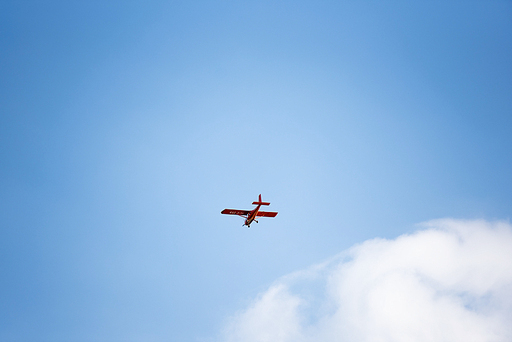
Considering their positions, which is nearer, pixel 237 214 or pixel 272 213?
pixel 237 214

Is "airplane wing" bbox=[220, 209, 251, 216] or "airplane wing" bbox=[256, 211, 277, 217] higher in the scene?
"airplane wing" bbox=[256, 211, 277, 217]

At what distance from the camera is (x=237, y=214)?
63500mm

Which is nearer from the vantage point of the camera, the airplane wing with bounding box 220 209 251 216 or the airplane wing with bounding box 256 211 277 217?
the airplane wing with bounding box 220 209 251 216

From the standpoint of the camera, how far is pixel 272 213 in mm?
67938

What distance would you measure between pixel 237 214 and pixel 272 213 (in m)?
8.40

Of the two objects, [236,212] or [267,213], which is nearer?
[236,212]

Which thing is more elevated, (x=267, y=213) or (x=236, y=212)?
(x=267, y=213)

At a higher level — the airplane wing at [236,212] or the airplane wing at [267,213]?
the airplane wing at [267,213]

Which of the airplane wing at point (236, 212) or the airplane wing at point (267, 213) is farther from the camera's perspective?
the airplane wing at point (267, 213)
